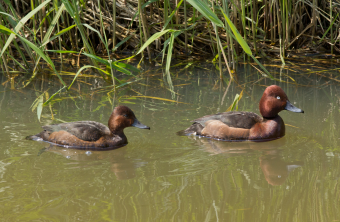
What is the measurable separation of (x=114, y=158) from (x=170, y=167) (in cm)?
77

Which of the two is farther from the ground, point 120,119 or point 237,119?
point 120,119

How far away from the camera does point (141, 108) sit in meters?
6.60

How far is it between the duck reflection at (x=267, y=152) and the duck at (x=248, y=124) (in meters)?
0.10

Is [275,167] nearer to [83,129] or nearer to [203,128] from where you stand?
[203,128]

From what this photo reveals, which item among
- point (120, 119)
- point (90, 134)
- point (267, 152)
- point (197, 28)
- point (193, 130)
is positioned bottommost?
point (267, 152)

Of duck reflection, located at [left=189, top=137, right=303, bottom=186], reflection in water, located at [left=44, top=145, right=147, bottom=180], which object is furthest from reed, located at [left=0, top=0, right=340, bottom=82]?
reflection in water, located at [left=44, top=145, right=147, bottom=180]

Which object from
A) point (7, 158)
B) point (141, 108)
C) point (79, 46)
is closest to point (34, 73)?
point (79, 46)

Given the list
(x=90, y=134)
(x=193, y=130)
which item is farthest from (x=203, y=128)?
(x=90, y=134)

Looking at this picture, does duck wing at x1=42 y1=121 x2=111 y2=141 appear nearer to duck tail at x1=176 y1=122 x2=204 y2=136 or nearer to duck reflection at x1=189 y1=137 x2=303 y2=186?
duck tail at x1=176 y1=122 x2=204 y2=136

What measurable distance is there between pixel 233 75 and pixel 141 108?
2550 mm

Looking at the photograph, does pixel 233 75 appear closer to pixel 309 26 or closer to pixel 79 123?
pixel 309 26

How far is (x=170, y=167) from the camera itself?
176 inches

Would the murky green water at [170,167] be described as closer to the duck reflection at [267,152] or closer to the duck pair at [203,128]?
the duck reflection at [267,152]

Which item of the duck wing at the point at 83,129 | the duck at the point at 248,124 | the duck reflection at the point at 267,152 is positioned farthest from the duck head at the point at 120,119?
the duck reflection at the point at 267,152
